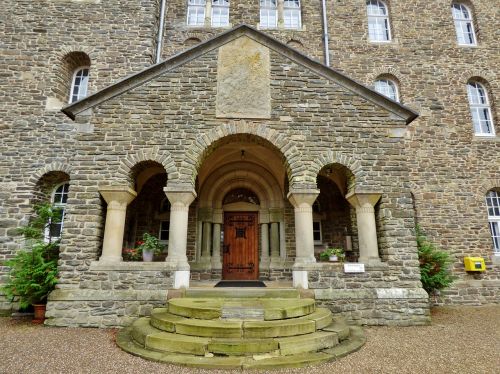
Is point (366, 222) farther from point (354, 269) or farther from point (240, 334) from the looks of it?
point (240, 334)

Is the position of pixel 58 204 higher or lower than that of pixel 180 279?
higher

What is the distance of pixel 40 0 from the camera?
10070mm

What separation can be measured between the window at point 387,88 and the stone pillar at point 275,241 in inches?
256

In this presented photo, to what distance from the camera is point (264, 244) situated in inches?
351

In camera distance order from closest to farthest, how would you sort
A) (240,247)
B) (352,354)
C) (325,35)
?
1. (352,354)
2. (240,247)
3. (325,35)

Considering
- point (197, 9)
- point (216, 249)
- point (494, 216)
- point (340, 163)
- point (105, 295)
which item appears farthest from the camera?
point (197, 9)

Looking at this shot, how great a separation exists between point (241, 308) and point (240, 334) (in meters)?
0.50

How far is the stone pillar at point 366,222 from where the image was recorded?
245 inches

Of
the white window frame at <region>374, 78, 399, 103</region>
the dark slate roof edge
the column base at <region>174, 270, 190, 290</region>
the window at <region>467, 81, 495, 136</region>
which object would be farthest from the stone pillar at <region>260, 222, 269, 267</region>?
the window at <region>467, 81, 495, 136</region>

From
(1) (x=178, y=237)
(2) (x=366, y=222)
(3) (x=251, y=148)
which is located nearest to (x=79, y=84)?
(3) (x=251, y=148)

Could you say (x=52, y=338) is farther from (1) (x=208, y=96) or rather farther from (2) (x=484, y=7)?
(2) (x=484, y=7)

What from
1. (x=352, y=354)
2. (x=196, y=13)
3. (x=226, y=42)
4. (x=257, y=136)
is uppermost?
(x=196, y=13)

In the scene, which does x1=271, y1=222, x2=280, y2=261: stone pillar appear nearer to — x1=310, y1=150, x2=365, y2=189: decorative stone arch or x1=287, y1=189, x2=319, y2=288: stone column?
x1=287, y1=189, x2=319, y2=288: stone column

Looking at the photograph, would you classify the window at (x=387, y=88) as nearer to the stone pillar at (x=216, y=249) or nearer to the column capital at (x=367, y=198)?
the column capital at (x=367, y=198)
